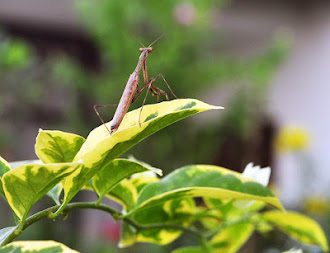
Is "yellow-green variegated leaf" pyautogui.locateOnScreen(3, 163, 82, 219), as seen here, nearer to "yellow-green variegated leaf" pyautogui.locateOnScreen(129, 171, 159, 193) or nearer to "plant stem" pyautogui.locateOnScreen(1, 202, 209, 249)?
"plant stem" pyautogui.locateOnScreen(1, 202, 209, 249)

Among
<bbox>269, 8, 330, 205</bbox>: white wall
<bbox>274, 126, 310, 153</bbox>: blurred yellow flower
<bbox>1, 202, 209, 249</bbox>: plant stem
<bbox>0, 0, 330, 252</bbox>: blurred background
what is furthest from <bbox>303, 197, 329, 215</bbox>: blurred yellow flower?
<bbox>1, 202, 209, 249</bbox>: plant stem

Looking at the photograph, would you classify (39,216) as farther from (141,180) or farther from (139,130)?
(141,180)

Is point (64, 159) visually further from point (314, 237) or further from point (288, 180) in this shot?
point (288, 180)

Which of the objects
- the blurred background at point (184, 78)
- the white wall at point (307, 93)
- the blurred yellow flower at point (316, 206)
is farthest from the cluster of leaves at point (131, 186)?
the white wall at point (307, 93)

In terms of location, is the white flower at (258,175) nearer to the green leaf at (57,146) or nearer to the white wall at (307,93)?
the green leaf at (57,146)

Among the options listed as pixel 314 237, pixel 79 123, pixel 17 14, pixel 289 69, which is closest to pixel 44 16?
pixel 17 14
